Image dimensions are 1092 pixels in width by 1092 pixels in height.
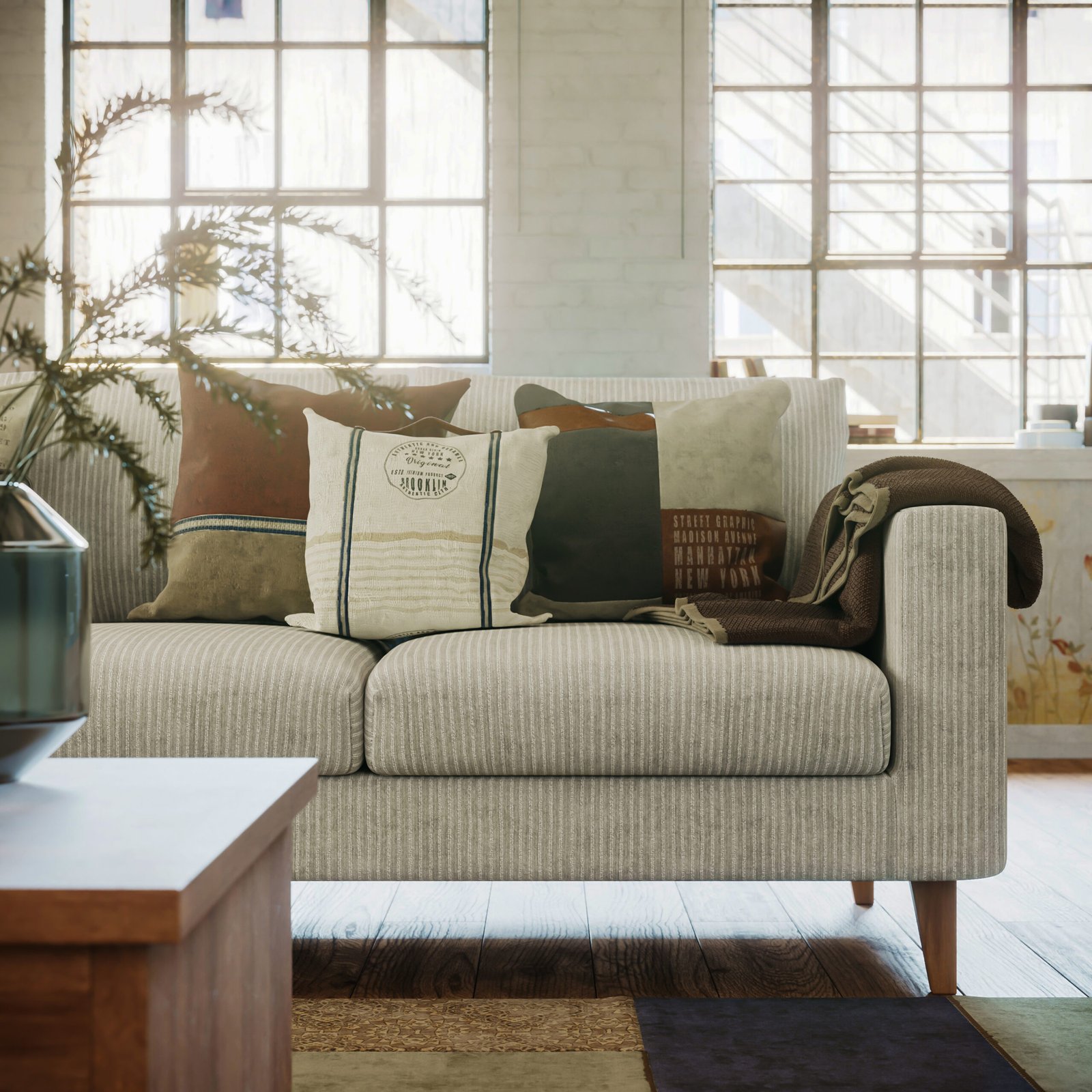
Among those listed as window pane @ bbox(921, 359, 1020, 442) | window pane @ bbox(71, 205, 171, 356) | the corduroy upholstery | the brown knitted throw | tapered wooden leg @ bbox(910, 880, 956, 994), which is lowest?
tapered wooden leg @ bbox(910, 880, 956, 994)

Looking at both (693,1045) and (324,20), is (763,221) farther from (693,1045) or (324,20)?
(693,1045)

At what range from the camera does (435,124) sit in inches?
154

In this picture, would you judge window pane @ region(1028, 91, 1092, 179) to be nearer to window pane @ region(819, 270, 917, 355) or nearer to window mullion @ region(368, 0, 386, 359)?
window pane @ region(819, 270, 917, 355)

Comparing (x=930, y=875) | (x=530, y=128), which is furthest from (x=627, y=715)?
(x=530, y=128)

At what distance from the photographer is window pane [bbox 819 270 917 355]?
3838mm

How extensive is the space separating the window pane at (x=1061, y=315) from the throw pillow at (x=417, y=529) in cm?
272

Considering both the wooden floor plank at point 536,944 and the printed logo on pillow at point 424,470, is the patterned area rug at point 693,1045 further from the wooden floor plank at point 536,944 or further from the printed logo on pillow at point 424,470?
the printed logo on pillow at point 424,470

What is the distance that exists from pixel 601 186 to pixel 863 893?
2.58 m

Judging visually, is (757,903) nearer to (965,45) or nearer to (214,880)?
(214,880)

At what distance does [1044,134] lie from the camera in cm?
383

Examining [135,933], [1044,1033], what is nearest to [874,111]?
[1044,1033]

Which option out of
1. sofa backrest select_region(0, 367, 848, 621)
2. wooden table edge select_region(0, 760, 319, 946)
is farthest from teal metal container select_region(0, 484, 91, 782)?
sofa backrest select_region(0, 367, 848, 621)

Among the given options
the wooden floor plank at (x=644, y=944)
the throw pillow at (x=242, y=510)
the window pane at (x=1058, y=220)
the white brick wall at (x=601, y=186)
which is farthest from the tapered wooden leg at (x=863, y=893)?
the window pane at (x=1058, y=220)

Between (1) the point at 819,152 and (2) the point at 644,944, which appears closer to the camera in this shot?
(2) the point at 644,944
